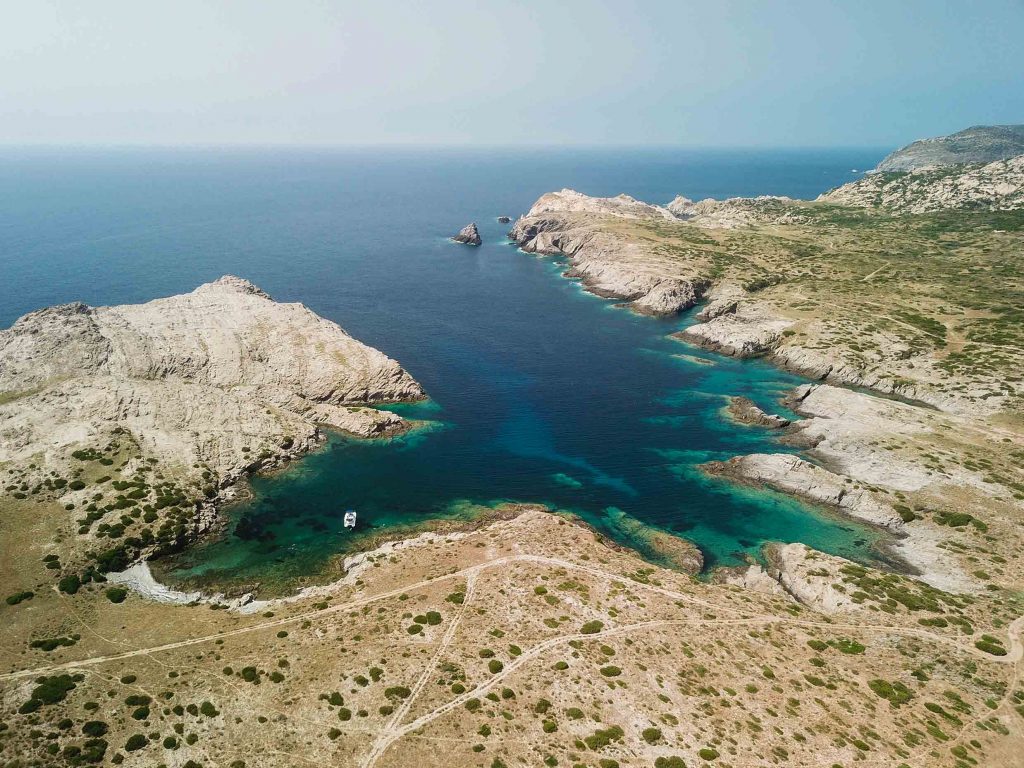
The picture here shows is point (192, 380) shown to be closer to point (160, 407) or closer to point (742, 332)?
point (160, 407)

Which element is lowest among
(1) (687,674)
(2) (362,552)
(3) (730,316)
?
(2) (362,552)

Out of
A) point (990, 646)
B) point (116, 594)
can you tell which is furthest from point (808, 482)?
point (116, 594)

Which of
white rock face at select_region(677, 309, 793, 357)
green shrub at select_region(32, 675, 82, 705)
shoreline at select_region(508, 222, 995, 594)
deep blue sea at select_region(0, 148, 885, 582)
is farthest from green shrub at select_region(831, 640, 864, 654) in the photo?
white rock face at select_region(677, 309, 793, 357)

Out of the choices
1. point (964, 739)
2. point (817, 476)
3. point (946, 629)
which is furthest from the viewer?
point (817, 476)

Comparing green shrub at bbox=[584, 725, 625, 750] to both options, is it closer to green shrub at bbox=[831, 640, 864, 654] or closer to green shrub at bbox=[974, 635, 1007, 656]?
green shrub at bbox=[831, 640, 864, 654]

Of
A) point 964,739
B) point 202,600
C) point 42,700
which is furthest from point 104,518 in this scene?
point 964,739

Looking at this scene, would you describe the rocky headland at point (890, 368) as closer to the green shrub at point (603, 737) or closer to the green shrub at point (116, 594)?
the green shrub at point (603, 737)

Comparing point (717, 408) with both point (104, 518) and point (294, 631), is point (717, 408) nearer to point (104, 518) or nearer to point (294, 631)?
point (294, 631)

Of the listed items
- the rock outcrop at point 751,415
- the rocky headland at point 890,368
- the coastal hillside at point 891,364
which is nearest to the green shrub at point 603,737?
the rocky headland at point 890,368
